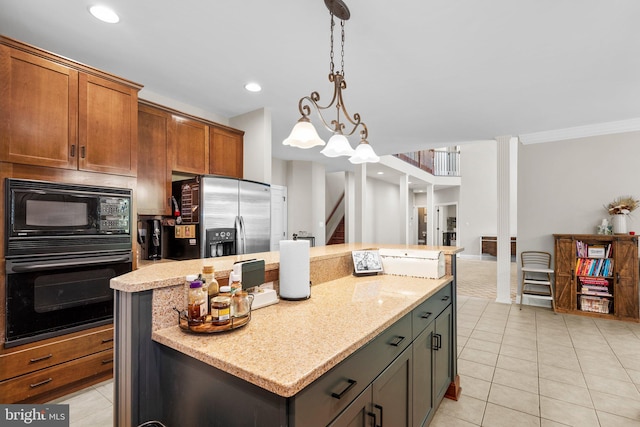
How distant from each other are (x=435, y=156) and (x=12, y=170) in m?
11.0

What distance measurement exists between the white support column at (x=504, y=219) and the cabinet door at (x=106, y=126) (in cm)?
487

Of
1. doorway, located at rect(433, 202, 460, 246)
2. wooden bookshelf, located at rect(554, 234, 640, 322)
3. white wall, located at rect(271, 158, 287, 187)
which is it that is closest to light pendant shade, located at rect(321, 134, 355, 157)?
wooden bookshelf, located at rect(554, 234, 640, 322)

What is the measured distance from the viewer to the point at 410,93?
129 inches

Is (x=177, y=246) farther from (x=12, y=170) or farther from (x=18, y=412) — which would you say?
(x=18, y=412)

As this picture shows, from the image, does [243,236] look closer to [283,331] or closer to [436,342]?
[436,342]

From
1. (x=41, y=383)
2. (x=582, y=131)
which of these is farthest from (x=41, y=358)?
(x=582, y=131)

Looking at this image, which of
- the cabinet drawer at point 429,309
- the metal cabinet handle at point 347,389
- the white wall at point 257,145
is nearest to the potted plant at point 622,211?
the cabinet drawer at point 429,309

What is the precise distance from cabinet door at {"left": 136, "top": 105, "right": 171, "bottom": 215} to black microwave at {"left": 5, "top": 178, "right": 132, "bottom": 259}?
1.81ft

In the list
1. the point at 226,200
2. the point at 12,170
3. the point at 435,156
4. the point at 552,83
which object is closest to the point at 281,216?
the point at 226,200

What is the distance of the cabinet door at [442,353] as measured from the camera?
1.88 m

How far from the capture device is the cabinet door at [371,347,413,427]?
118 centimetres

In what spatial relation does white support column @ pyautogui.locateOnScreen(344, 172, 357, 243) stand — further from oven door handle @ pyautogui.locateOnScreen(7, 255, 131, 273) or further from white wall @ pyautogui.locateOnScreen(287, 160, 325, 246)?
oven door handle @ pyautogui.locateOnScreen(7, 255, 131, 273)

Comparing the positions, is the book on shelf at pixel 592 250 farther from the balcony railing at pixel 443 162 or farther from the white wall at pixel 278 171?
the balcony railing at pixel 443 162

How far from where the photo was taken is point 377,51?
2.48 m
